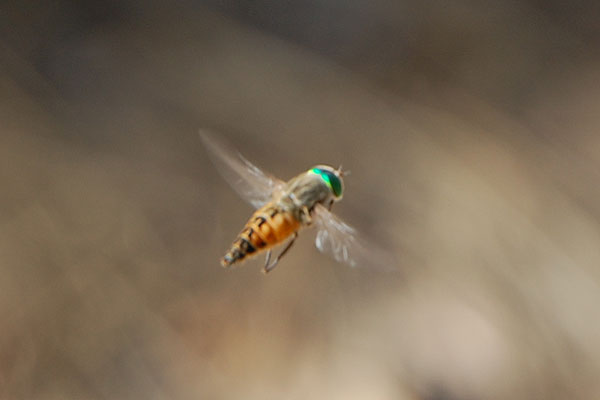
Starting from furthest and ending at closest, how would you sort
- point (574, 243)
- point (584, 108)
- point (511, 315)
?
point (584, 108), point (574, 243), point (511, 315)

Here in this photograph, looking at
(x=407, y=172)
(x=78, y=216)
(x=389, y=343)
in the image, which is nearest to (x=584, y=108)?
(x=407, y=172)

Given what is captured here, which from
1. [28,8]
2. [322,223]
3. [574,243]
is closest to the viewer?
[322,223]

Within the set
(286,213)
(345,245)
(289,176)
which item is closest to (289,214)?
(286,213)

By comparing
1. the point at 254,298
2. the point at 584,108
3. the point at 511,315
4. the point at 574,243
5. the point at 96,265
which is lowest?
the point at 96,265

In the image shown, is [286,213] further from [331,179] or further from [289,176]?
[289,176]

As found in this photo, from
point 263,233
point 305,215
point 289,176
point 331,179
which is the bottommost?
point 263,233

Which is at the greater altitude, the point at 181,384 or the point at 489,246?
A: the point at 489,246

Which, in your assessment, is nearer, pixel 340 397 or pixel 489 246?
pixel 340 397

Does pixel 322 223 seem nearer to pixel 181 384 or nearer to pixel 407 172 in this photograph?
pixel 181 384
